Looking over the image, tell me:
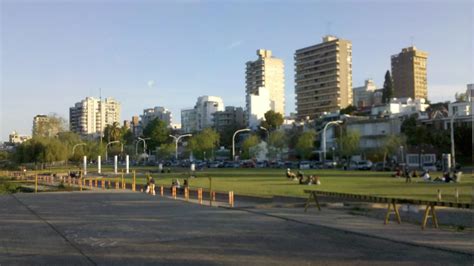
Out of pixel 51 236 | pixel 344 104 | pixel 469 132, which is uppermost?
pixel 344 104

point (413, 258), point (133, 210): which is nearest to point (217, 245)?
point (413, 258)

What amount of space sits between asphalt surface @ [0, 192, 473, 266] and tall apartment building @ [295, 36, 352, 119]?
16646 cm

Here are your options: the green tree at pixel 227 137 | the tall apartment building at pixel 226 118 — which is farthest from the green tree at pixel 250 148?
the tall apartment building at pixel 226 118

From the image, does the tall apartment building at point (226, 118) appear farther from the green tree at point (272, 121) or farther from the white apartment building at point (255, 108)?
the green tree at point (272, 121)

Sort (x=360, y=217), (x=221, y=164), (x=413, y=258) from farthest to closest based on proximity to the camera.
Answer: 1. (x=221, y=164)
2. (x=360, y=217)
3. (x=413, y=258)

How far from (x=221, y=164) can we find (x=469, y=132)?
149ft

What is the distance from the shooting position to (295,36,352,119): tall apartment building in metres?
182

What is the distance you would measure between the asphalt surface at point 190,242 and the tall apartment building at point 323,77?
166 meters

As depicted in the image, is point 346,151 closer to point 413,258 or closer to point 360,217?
point 360,217

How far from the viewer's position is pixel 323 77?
18688 cm

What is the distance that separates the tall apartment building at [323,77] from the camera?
182000 mm

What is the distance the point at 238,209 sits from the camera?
20781mm

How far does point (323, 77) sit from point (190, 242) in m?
179

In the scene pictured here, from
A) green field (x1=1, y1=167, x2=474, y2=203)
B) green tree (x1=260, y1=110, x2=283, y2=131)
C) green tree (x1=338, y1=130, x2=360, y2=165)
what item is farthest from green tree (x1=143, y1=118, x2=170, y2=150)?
green field (x1=1, y1=167, x2=474, y2=203)
